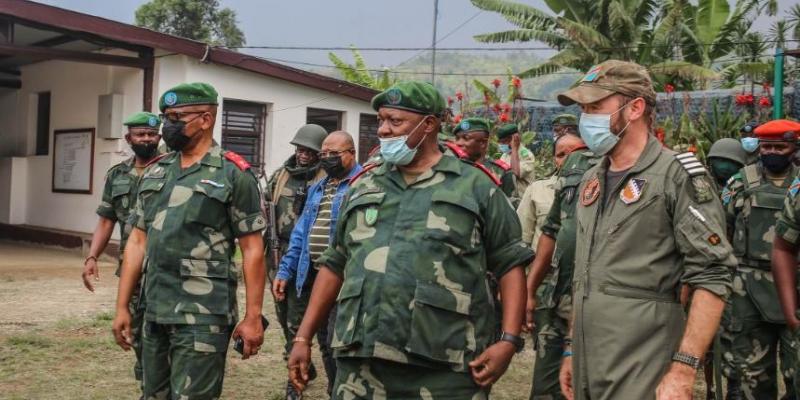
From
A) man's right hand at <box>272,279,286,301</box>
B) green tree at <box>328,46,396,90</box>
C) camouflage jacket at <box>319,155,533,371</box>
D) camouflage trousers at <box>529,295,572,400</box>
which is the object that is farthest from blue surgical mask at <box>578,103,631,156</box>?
green tree at <box>328,46,396,90</box>

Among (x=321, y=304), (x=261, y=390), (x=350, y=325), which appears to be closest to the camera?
(x=350, y=325)

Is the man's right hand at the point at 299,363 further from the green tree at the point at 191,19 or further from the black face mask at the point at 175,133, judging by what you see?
the green tree at the point at 191,19

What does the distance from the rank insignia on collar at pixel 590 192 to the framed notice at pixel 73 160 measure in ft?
42.2

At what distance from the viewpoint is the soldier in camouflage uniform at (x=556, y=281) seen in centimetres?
458

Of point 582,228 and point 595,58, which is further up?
point 595,58

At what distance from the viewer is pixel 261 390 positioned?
257 inches

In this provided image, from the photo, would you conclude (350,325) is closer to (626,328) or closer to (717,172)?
(626,328)

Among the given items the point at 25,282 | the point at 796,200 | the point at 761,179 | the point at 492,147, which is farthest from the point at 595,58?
the point at 796,200

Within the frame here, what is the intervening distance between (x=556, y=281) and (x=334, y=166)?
1770 millimetres

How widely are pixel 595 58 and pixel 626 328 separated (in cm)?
1964

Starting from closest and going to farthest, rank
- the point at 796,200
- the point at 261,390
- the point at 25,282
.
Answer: the point at 796,200 → the point at 261,390 → the point at 25,282

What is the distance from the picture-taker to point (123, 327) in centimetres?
439

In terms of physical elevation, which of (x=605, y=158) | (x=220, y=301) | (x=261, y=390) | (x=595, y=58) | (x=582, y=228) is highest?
(x=595, y=58)

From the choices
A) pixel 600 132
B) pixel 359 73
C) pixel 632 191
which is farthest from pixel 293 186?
pixel 359 73
